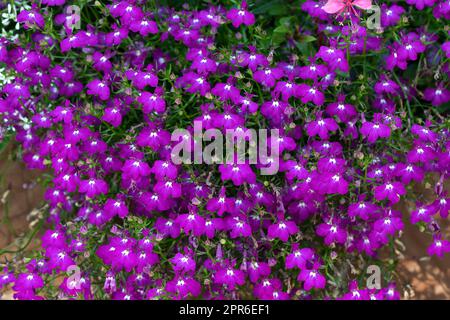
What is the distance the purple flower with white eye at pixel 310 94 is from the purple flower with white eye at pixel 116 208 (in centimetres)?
44

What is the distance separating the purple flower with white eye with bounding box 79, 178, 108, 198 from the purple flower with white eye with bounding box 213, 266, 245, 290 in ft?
0.97

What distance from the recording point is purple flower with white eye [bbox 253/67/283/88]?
4.17 feet

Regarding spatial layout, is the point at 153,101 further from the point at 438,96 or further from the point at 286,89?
the point at 438,96

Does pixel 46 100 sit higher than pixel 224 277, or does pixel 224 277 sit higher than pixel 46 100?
pixel 46 100

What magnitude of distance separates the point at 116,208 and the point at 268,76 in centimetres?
42

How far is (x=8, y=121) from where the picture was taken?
147cm

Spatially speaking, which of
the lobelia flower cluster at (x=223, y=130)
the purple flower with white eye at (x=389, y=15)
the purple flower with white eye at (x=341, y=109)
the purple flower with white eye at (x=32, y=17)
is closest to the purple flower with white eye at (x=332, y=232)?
the lobelia flower cluster at (x=223, y=130)

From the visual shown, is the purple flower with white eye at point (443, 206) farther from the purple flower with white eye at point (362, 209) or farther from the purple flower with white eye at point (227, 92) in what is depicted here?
the purple flower with white eye at point (227, 92)

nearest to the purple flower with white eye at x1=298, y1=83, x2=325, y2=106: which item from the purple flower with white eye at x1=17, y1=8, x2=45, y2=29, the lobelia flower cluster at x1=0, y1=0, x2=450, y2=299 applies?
the lobelia flower cluster at x1=0, y1=0, x2=450, y2=299

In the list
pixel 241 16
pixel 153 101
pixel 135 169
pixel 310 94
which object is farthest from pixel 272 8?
pixel 135 169

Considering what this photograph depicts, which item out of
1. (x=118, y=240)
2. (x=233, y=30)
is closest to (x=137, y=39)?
(x=233, y=30)
